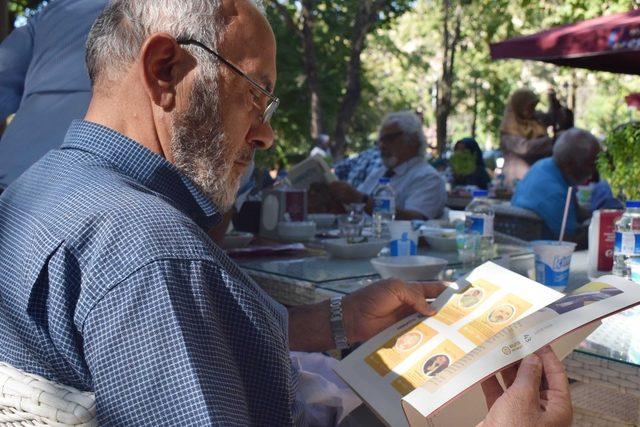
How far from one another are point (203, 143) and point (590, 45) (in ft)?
16.5

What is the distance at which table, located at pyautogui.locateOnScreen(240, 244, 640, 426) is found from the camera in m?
1.48

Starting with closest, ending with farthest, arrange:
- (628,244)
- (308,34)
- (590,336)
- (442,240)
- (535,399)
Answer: (535,399) → (590,336) → (628,244) → (442,240) → (308,34)

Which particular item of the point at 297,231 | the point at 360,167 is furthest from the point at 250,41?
the point at 360,167

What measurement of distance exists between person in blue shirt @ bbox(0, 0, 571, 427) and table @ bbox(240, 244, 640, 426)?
38 cm

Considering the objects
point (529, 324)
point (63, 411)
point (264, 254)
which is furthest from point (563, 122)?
point (63, 411)

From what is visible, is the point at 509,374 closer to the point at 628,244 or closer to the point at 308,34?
the point at 628,244

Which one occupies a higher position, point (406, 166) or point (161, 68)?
point (161, 68)

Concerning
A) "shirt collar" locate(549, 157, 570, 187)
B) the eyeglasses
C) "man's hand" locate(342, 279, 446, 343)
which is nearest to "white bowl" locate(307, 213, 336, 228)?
"shirt collar" locate(549, 157, 570, 187)

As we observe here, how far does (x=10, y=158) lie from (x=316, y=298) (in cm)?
135

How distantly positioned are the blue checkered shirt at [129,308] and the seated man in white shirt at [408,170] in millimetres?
3793

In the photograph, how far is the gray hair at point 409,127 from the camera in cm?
555

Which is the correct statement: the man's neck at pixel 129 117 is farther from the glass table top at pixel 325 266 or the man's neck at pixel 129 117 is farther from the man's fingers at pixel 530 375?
the glass table top at pixel 325 266

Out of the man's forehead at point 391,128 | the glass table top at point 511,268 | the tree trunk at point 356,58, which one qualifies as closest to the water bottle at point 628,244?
the glass table top at point 511,268

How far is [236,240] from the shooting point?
10.2 ft
